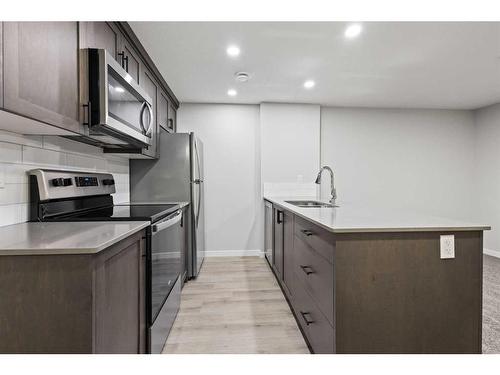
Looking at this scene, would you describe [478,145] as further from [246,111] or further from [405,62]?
[246,111]

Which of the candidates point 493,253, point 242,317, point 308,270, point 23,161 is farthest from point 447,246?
point 493,253

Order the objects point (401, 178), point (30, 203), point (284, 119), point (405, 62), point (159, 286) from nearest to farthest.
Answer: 1. point (30, 203)
2. point (159, 286)
3. point (405, 62)
4. point (284, 119)
5. point (401, 178)

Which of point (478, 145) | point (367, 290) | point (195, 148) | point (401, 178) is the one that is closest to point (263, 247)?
point (195, 148)

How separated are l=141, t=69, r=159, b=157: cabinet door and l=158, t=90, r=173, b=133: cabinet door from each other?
157mm

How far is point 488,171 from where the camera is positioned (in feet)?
13.7

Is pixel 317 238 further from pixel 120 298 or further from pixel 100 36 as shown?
pixel 100 36

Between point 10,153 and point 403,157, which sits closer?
point 10,153

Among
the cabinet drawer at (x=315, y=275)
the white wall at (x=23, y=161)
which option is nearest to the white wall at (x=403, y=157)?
the cabinet drawer at (x=315, y=275)

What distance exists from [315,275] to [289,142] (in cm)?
269

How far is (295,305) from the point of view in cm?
213

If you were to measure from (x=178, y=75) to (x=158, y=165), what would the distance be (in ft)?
3.23

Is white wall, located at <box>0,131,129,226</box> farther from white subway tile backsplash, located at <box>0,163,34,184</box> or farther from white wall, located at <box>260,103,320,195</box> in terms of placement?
white wall, located at <box>260,103,320,195</box>

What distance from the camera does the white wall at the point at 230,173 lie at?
401cm

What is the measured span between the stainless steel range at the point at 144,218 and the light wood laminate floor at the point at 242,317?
0.20 metres
